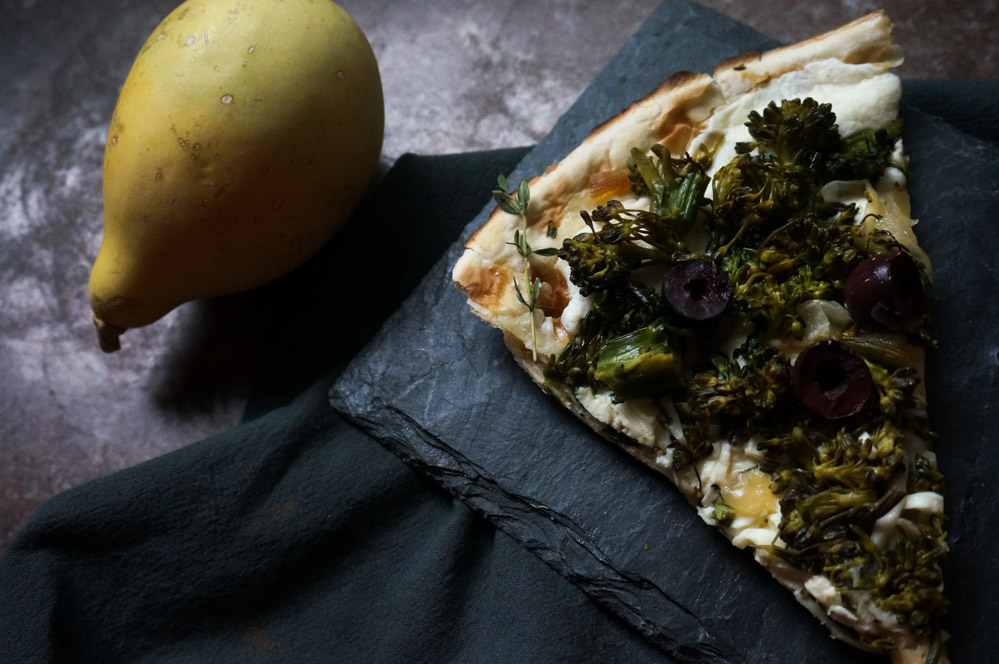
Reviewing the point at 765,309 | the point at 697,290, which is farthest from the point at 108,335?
the point at 765,309

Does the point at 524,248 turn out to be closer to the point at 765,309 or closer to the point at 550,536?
the point at 765,309

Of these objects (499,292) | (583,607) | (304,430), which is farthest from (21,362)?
(583,607)

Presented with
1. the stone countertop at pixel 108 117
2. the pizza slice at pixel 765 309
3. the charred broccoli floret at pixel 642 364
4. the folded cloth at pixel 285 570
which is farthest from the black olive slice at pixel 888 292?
the stone countertop at pixel 108 117

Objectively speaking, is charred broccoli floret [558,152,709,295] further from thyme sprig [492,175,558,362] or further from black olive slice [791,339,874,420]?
black olive slice [791,339,874,420]

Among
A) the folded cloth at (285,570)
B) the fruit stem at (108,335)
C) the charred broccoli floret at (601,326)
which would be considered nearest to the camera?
the charred broccoli floret at (601,326)

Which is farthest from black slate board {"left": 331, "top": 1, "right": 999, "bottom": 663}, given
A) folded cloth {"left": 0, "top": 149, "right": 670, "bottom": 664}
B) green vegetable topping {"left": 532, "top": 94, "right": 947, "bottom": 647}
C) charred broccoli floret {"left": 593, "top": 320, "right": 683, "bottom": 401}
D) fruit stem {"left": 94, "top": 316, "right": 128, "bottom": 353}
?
fruit stem {"left": 94, "top": 316, "right": 128, "bottom": 353}

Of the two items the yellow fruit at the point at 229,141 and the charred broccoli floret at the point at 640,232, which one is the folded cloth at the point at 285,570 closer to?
the yellow fruit at the point at 229,141
